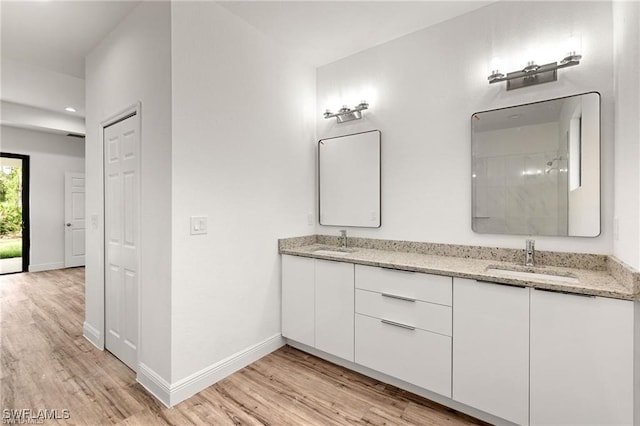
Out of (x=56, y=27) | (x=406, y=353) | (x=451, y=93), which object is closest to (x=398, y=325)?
(x=406, y=353)

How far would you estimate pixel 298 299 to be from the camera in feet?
8.52

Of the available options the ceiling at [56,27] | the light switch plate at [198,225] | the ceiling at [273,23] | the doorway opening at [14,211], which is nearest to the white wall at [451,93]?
the ceiling at [273,23]

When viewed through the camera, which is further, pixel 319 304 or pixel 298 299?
pixel 298 299

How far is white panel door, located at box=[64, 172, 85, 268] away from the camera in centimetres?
586

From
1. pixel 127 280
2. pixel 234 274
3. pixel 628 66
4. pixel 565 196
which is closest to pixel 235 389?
pixel 234 274

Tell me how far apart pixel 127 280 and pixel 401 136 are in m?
2.56

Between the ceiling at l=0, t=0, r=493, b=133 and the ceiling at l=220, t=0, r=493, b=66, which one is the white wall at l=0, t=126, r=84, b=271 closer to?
the ceiling at l=0, t=0, r=493, b=133

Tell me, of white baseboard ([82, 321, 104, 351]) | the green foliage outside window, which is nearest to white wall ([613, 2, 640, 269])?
white baseboard ([82, 321, 104, 351])

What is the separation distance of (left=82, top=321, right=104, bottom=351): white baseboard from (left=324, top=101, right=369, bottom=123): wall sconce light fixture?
2.94 m

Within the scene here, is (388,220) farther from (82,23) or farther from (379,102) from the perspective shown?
(82,23)

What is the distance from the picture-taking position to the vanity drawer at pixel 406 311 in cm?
186

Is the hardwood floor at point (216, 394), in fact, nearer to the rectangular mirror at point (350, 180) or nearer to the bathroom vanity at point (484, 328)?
the bathroom vanity at point (484, 328)

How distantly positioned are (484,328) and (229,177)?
6.46ft

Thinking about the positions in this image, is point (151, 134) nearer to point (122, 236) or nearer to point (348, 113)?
point (122, 236)
